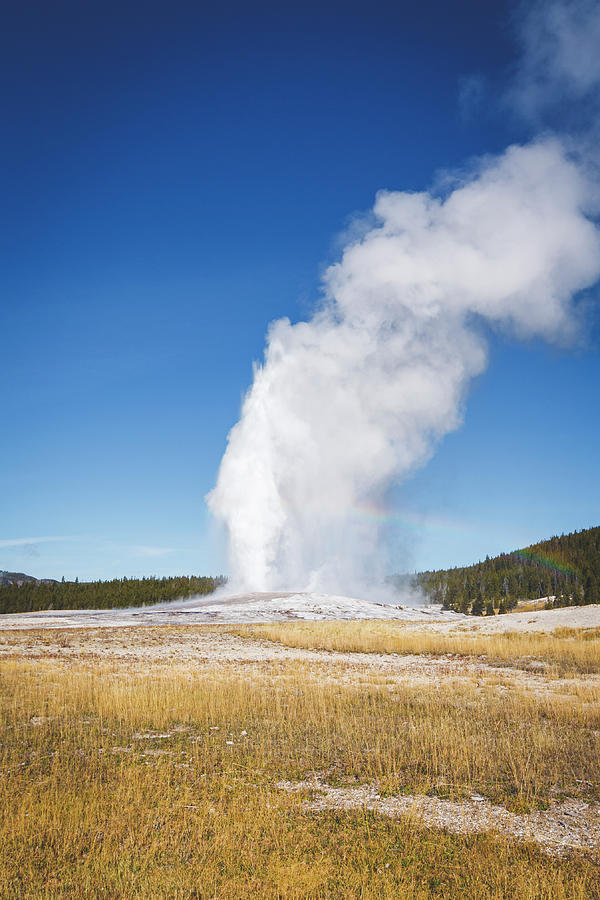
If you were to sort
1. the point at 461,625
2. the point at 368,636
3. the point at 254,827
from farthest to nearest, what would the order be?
the point at 461,625 < the point at 368,636 < the point at 254,827

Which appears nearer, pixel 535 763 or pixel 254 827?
pixel 254 827

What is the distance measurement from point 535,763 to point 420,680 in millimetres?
11754

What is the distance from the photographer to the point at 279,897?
5.97 m

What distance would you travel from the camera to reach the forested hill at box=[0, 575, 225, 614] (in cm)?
12119

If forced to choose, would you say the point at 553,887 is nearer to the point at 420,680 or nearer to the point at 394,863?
the point at 394,863

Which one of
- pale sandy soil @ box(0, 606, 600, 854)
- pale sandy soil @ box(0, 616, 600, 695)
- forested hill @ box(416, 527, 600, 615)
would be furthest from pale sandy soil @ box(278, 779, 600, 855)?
forested hill @ box(416, 527, 600, 615)

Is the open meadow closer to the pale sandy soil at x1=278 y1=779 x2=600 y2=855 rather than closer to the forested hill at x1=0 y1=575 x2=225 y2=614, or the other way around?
the pale sandy soil at x1=278 y1=779 x2=600 y2=855

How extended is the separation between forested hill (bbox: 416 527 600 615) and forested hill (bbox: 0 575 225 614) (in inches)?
2317

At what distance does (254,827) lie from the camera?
7523mm

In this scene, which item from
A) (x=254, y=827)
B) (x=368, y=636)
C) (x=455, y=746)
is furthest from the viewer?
(x=368, y=636)

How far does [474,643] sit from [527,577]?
11747 cm

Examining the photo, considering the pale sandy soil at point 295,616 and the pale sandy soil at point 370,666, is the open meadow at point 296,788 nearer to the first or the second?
the pale sandy soil at point 370,666

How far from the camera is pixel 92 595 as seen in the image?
12494cm

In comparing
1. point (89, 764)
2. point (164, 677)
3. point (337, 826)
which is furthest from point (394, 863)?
point (164, 677)
